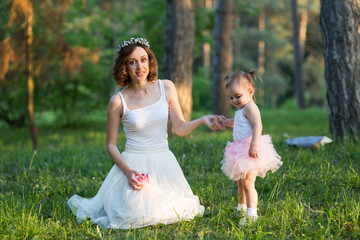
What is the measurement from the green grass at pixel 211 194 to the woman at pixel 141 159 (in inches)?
5.7

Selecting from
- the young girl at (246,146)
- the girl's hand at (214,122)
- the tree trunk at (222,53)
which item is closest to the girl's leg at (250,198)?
the young girl at (246,146)

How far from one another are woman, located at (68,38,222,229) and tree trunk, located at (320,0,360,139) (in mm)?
2960

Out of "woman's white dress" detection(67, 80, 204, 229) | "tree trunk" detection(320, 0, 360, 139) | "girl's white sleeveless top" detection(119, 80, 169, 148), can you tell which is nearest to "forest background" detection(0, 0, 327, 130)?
"girl's white sleeveless top" detection(119, 80, 169, 148)

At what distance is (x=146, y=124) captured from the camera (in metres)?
3.69

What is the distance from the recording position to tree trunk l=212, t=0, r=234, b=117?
1034cm

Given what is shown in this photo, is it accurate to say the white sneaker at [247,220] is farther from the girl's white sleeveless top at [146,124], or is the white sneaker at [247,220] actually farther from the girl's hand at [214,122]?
the girl's white sleeveless top at [146,124]

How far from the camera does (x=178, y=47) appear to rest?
7.36 metres

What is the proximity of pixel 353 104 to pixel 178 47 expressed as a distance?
343 centimetres

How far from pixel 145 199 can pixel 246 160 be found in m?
1.03

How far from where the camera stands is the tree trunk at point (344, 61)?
5.47 m

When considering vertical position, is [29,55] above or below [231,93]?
above

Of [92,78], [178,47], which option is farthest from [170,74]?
[92,78]

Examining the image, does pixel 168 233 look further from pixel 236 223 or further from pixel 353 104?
pixel 353 104

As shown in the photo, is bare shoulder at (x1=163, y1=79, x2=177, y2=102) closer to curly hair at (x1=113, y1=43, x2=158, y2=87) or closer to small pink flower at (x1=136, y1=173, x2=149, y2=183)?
curly hair at (x1=113, y1=43, x2=158, y2=87)
